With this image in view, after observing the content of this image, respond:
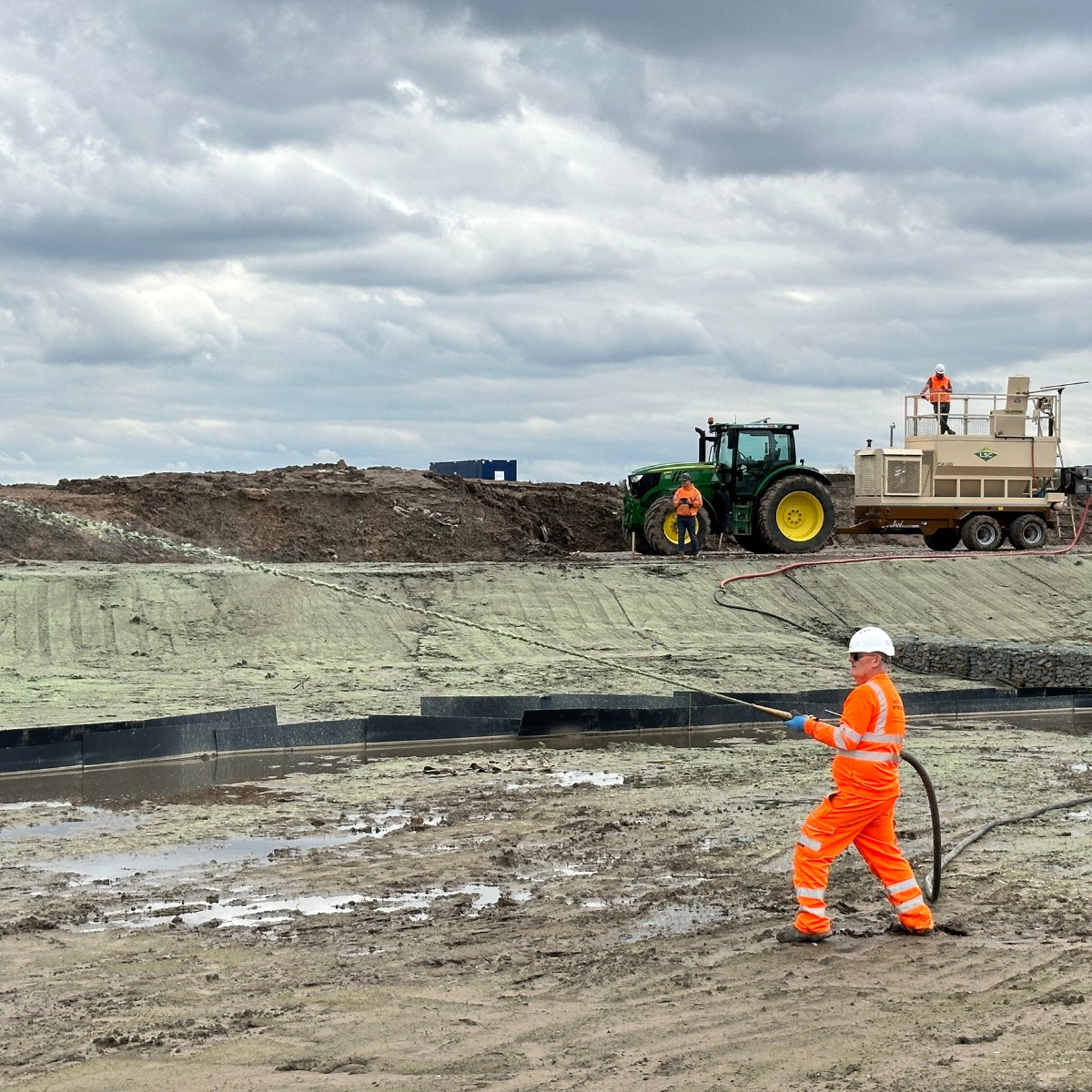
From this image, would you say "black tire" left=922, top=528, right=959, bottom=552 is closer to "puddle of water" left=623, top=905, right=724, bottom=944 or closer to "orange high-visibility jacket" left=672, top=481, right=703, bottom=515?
"orange high-visibility jacket" left=672, top=481, right=703, bottom=515

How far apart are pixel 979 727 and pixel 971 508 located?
14.5m

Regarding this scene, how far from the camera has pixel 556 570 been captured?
22750 mm

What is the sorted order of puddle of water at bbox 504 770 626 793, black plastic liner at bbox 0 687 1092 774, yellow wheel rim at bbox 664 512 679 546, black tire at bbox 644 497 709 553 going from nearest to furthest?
puddle of water at bbox 504 770 626 793
black plastic liner at bbox 0 687 1092 774
black tire at bbox 644 497 709 553
yellow wheel rim at bbox 664 512 679 546

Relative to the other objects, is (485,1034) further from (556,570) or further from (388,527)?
(388,527)

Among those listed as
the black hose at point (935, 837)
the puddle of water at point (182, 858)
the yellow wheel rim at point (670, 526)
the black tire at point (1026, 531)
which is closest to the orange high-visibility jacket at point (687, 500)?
the yellow wheel rim at point (670, 526)

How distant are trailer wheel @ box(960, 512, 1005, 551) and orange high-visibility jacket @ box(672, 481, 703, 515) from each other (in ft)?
23.3

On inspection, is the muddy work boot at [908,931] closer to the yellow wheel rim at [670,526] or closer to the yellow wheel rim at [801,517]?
the yellow wheel rim at [670,526]

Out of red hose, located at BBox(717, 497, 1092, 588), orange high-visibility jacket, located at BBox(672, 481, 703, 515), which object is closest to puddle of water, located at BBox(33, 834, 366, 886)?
red hose, located at BBox(717, 497, 1092, 588)

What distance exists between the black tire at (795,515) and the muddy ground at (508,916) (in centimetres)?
927

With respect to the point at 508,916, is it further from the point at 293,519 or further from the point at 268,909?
the point at 293,519

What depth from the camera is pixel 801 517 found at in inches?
1019

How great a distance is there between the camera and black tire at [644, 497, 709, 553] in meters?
25.4

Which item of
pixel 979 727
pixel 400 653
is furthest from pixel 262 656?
pixel 979 727

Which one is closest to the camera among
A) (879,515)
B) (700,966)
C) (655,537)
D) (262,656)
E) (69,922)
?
(700,966)
